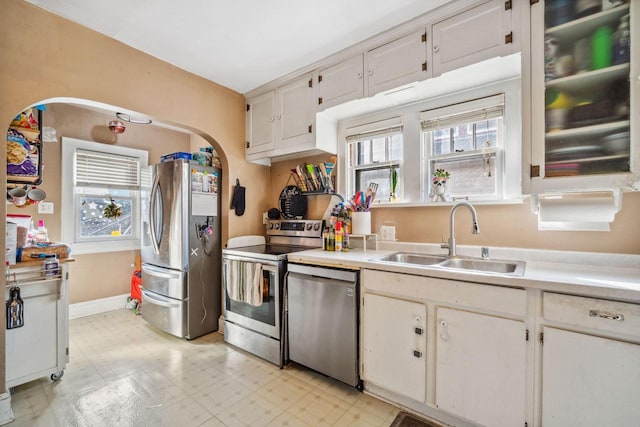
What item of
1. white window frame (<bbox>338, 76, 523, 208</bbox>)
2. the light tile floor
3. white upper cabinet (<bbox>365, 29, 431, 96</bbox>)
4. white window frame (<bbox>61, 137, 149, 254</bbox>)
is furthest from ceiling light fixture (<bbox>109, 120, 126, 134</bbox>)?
white upper cabinet (<bbox>365, 29, 431, 96</bbox>)

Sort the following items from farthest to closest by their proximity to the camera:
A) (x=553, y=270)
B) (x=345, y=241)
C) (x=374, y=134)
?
(x=374, y=134) < (x=345, y=241) < (x=553, y=270)

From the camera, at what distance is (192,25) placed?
1.96 m

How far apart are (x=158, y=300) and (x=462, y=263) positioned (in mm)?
2851

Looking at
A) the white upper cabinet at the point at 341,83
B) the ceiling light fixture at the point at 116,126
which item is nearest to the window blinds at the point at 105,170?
the ceiling light fixture at the point at 116,126

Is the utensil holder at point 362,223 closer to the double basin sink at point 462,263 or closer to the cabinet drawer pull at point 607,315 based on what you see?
the double basin sink at point 462,263

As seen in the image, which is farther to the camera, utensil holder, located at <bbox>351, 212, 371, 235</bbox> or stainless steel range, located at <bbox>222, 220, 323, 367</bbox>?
utensil holder, located at <bbox>351, 212, 371, 235</bbox>

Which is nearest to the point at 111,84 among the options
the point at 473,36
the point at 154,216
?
the point at 154,216

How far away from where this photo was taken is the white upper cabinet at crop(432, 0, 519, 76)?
1.59m

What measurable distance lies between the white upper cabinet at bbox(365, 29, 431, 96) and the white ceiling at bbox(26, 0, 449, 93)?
13 cm

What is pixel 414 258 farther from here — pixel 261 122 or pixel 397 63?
pixel 261 122

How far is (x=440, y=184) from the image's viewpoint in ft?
7.06

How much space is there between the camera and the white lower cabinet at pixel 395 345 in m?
1.59

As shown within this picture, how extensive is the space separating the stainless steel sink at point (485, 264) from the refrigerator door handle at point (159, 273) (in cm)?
242

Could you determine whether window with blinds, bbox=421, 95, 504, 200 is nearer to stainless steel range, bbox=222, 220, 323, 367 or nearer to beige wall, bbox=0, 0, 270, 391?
stainless steel range, bbox=222, 220, 323, 367
